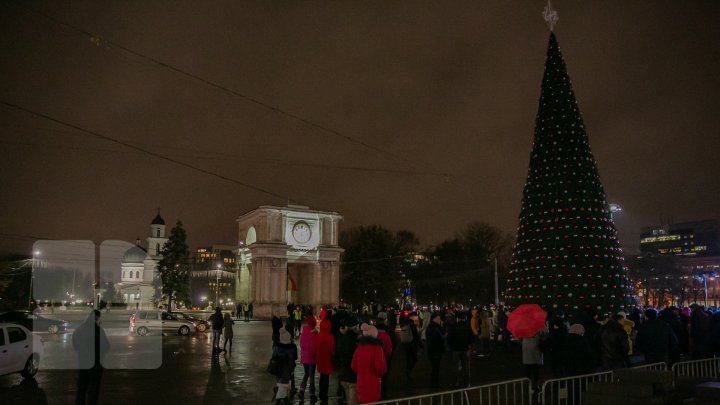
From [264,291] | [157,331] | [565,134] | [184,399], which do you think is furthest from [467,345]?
[264,291]

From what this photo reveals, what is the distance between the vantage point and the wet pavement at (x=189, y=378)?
13102 mm

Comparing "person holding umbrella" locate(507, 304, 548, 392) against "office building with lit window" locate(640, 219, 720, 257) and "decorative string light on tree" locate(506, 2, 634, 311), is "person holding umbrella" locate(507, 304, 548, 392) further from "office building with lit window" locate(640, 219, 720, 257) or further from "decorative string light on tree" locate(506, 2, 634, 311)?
"office building with lit window" locate(640, 219, 720, 257)

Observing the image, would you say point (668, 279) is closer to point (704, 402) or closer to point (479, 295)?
point (479, 295)

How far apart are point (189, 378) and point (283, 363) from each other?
546 cm

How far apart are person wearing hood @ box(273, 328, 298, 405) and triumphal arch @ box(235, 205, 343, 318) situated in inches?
2357

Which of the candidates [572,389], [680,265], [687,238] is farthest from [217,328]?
[687,238]

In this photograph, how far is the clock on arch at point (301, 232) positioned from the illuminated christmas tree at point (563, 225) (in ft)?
165

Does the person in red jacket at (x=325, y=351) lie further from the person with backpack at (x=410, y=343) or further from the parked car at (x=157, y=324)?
the parked car at (x=157, y=324)

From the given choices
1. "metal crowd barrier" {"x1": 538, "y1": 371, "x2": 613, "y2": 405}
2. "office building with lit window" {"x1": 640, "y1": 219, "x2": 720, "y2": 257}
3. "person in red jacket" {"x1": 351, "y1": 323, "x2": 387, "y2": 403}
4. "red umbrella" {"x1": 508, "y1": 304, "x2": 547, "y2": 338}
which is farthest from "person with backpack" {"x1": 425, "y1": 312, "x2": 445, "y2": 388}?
"office building with lit window" {"x1": 640, "y1": 219, "x2": 720, "y2": 257}

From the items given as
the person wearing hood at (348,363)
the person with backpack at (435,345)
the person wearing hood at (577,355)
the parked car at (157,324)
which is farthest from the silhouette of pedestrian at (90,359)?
the parked car at (157,324)

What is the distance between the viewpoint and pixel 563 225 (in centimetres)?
2784

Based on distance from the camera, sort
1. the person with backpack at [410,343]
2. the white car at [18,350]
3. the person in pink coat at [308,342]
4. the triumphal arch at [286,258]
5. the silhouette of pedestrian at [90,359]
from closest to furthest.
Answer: the silhouette of pedestrian at [90,359] → the person in pink coat at [308,342] → the white car at [18,350] → the person with backpack at [410,343] → the triumphal arch at [286,258]

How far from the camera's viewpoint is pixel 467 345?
46.1ft

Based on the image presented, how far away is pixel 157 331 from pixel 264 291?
3652cm
